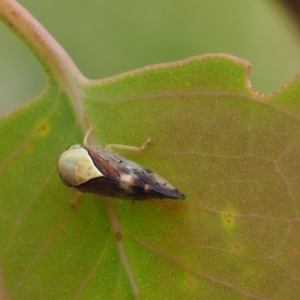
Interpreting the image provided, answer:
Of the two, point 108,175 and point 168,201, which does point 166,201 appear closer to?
point 168,201

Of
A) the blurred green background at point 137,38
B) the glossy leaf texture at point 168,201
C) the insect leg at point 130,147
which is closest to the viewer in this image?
the glossy leaf texture at point 168,201

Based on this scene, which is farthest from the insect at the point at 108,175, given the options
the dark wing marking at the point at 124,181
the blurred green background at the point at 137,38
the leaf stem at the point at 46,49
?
the blurred green background at the point at 137,38

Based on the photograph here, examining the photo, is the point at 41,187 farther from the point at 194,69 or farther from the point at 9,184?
the point at 194,69

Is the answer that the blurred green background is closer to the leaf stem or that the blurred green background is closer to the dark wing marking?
the leaf stem

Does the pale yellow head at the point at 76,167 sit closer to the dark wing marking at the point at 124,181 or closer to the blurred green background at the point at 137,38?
the dark wing marking at the point at 124,181

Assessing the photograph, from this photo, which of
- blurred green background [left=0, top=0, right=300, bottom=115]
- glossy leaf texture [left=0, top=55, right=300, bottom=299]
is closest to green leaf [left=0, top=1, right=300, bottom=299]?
glossy leaf texture [left=0, top=55, right=300, bottom=299]

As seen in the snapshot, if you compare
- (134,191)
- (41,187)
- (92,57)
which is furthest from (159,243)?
(92,57)
